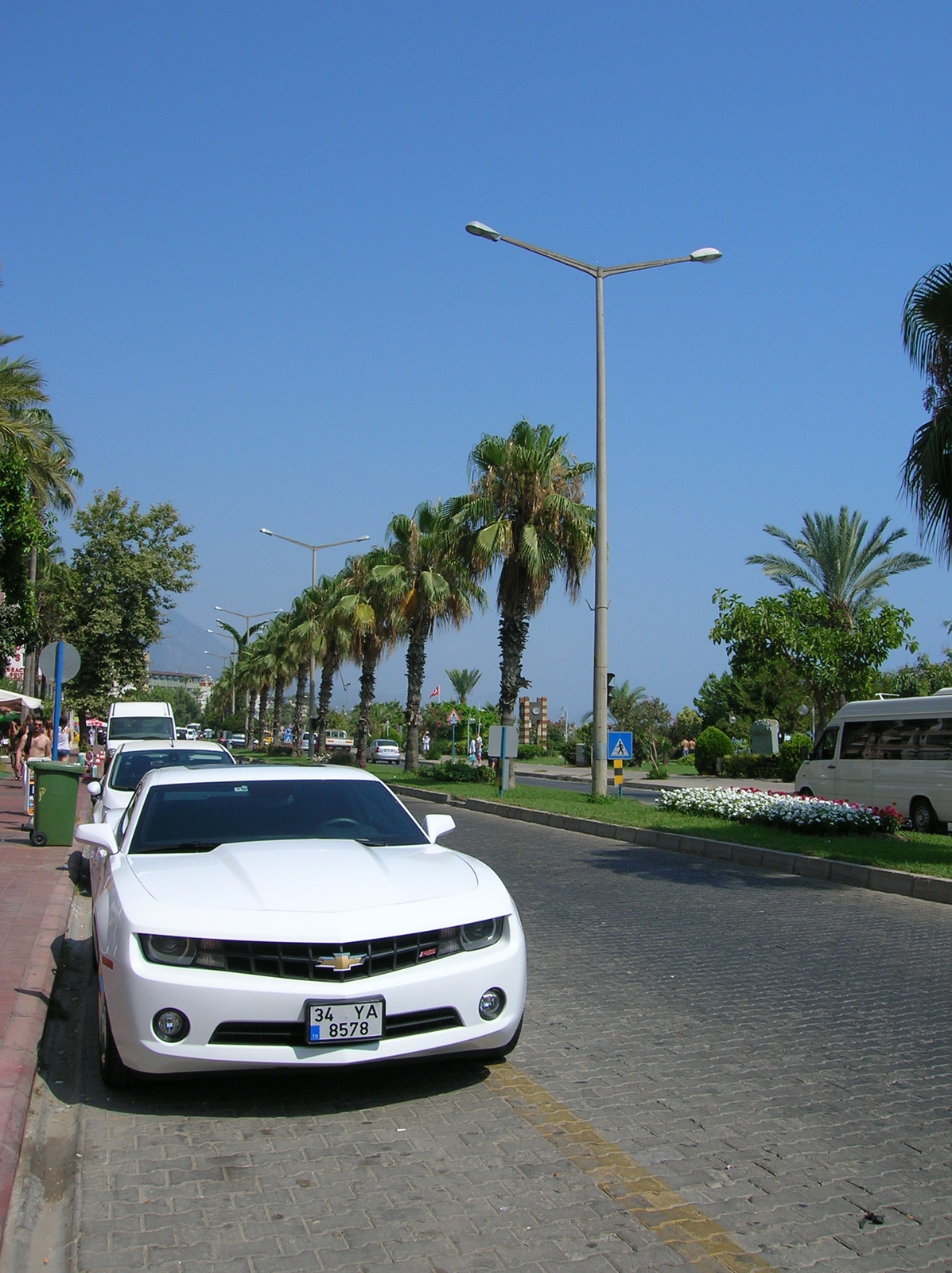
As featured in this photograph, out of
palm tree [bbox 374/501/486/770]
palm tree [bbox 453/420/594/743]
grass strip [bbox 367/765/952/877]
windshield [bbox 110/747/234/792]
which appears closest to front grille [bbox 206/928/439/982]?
windshield [bbox 110/747/234/792]

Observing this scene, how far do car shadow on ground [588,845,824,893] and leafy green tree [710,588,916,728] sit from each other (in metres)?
19.8

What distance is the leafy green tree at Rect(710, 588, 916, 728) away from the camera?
1337 inches

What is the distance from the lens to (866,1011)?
6.59 metres

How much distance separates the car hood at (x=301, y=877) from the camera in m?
4.73

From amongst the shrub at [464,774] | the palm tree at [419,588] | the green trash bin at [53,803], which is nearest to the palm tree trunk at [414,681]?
the palm tree at [419,588]

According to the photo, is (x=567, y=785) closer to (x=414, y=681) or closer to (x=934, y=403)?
(x=414, y=681)

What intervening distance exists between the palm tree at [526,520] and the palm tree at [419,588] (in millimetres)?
6604

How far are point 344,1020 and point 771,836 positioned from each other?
12.4 m

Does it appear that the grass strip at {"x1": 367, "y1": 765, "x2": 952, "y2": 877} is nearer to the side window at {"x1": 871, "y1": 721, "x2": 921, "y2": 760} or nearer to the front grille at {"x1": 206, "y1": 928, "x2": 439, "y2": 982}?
the side window at {"x1": 871, "y1": 721, "x2": 921, "y2": 760}

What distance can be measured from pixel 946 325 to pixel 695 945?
8.12m

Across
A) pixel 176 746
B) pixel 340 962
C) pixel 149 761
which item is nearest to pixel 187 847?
pixel 340 962

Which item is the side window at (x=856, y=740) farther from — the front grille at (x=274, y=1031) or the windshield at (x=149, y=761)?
the front grille at (x=274, y=1031)

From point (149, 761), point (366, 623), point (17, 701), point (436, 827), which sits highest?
point (366, 623)

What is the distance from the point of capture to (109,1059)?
486cm
